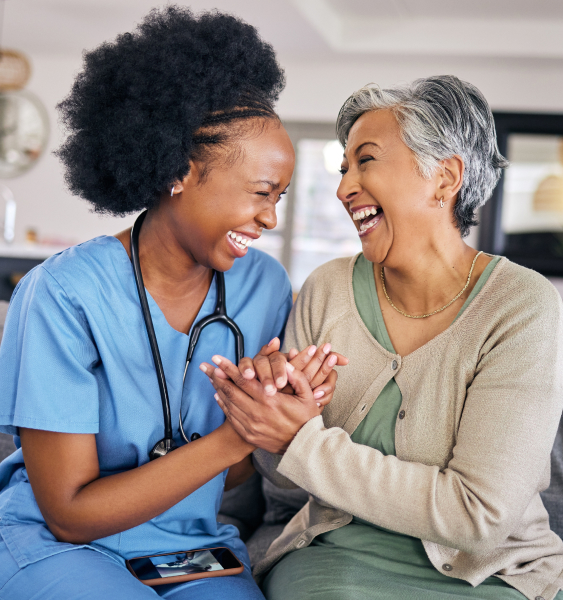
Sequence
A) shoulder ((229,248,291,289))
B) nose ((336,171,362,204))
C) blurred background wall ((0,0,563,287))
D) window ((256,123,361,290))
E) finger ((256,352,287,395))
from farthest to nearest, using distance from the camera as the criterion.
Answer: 1. window ((256,123,361,290))
2. blurred background wall ((0,0,563,287))
3. shoulder ((229,248,291,289))
4. nose ((336,171,362,204))
5. finger ((256,352,287,395))

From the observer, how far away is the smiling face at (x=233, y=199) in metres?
1.36

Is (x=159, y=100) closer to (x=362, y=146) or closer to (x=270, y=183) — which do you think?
(x=270, y=183)

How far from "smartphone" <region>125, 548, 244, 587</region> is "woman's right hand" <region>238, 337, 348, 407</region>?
15.3 inches

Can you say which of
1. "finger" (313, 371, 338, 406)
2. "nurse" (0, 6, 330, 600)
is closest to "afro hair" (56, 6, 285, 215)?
"nurse" (0, 6, 330, 600)

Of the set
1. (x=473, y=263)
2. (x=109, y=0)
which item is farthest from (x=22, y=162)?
(x=473, y=263)

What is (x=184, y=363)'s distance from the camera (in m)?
1.43

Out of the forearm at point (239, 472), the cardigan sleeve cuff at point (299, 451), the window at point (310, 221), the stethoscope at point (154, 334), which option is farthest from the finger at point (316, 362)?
the window at point (310, 221)

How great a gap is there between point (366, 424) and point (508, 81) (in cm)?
552

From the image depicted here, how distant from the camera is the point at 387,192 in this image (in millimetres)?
1455

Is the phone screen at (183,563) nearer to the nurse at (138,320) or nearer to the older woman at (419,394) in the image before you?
the nurse at (138,320)

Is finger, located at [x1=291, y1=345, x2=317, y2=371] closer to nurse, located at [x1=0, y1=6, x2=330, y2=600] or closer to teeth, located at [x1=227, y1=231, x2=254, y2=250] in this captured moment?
nurse, located at [x1=0, y1=6, x2=330, y2=600]

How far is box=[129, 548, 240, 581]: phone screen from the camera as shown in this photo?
4.19 ft

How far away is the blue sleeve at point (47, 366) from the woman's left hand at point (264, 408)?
0.88ft

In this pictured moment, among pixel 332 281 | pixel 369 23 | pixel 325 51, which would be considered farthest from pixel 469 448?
pixel 325 51
